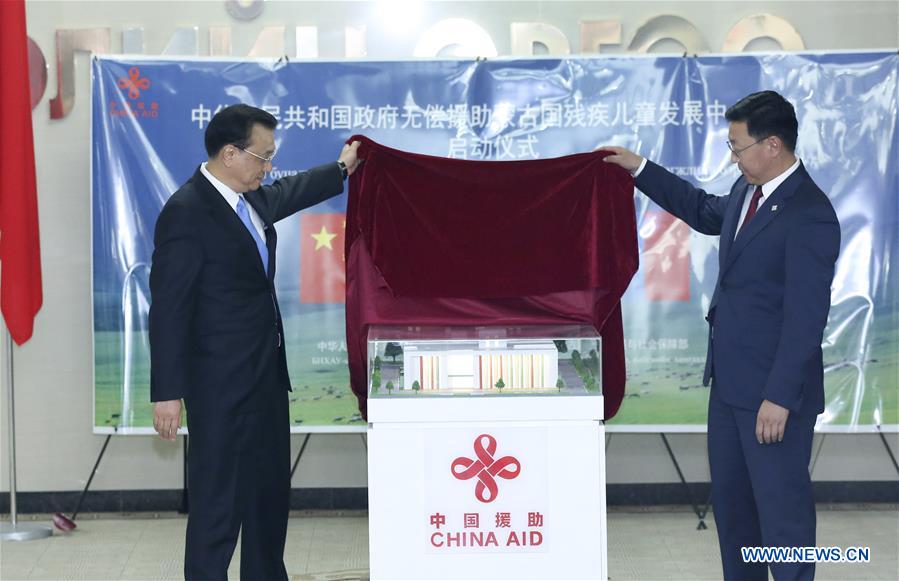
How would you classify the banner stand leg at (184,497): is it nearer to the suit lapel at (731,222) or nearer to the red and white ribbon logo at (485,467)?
the red and white ribbon logo at (485,467)

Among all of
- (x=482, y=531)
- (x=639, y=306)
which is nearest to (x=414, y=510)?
(x=482, y=531)

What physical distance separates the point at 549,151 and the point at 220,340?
2040 millimetres

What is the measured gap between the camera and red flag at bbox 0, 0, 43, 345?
179 inches

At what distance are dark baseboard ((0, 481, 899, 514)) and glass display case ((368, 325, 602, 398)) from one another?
7.02 ft

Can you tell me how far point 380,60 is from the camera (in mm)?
4738

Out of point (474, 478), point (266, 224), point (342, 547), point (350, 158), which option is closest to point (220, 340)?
point (266, 224)

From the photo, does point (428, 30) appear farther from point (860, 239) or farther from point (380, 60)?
point (860, 239)

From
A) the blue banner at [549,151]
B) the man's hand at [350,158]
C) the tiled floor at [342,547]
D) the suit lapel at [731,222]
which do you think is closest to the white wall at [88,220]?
the tiled floor at [342,547]

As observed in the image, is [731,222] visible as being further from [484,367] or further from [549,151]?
[549,151]

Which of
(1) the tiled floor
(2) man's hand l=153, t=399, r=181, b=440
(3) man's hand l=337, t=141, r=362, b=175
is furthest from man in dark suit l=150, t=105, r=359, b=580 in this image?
(1) the tiled floor

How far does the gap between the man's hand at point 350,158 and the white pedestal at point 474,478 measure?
87 cm

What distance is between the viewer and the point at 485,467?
300cm

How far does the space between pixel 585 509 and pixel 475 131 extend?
2.19m

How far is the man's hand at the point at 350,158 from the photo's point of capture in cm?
349
